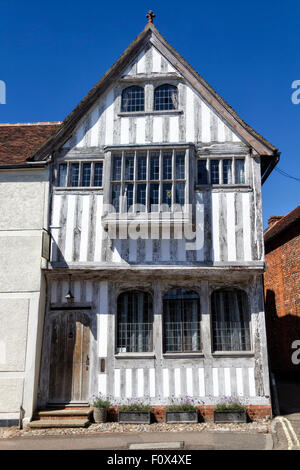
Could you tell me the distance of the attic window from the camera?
12477mm

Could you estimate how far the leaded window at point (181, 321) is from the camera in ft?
36.8

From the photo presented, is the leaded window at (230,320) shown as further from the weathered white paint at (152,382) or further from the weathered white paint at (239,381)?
the weathered white paint at (152,382)

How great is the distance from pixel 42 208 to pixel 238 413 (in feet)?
24.5

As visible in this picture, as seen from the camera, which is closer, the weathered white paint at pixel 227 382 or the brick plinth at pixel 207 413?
the brick plinth at pixel 207 413

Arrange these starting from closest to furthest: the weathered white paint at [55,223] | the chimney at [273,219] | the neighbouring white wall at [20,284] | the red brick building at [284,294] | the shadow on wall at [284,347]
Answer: the neighbouring white wall at [20,284], the weathered white paint at [55,223], the shadow on wall at [284,347], the red brick building at [284,294], the chimney at [273,219]

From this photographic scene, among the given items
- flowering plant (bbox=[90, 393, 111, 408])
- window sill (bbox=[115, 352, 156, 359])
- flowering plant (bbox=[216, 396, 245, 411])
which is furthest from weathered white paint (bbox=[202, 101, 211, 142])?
flowering plant (bbox=[90, 393, 111, 408])

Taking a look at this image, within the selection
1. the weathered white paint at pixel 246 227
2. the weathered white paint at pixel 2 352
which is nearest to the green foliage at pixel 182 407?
the weathered white paint at pixel 246 227

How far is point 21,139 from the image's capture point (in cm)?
1384

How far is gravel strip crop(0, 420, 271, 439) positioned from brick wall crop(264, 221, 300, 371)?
7.66 metres

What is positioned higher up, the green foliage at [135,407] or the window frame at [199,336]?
the window frame at [199,336]

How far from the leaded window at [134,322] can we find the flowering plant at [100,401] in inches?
47.7

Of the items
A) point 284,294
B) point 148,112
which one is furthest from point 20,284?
point 284,294

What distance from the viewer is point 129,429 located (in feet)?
32.5
